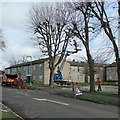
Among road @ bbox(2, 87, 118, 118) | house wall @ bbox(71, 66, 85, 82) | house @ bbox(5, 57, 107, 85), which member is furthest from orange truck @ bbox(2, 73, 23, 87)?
house wall @ bbox(71, 66, 85, 82)

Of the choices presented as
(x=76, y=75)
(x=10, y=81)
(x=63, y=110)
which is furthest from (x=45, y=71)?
(x=63, y=110)

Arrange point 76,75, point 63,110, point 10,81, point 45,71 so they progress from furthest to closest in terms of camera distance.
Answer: point 76,75 < point 45,71 < point 10,81 < point 63,110

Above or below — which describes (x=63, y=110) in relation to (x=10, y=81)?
above

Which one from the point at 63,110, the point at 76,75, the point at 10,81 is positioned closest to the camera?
the point at 63,110

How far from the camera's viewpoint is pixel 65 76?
46.5m

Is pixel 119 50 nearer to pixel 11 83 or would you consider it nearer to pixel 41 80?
pixel 11 83

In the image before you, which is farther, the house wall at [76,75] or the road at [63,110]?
the house wall at [76,75]

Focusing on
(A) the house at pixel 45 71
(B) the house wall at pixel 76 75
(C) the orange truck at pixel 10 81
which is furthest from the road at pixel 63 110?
(B) the house wall at pixel 76 75

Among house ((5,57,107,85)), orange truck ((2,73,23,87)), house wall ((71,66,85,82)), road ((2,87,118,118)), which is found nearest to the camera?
road ((2,87,118,118))

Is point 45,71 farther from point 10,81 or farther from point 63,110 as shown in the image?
point 63,110

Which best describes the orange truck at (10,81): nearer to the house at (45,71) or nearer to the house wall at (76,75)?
the house at (45,71)

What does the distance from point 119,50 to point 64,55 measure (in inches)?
615

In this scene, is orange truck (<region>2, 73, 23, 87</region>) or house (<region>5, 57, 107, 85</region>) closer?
orange truck (<region>2, 73, 23, 87</region>)

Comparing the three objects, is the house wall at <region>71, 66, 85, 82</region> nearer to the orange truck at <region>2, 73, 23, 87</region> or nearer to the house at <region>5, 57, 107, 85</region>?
the house at <region>5, 57, 107, 85</region>
